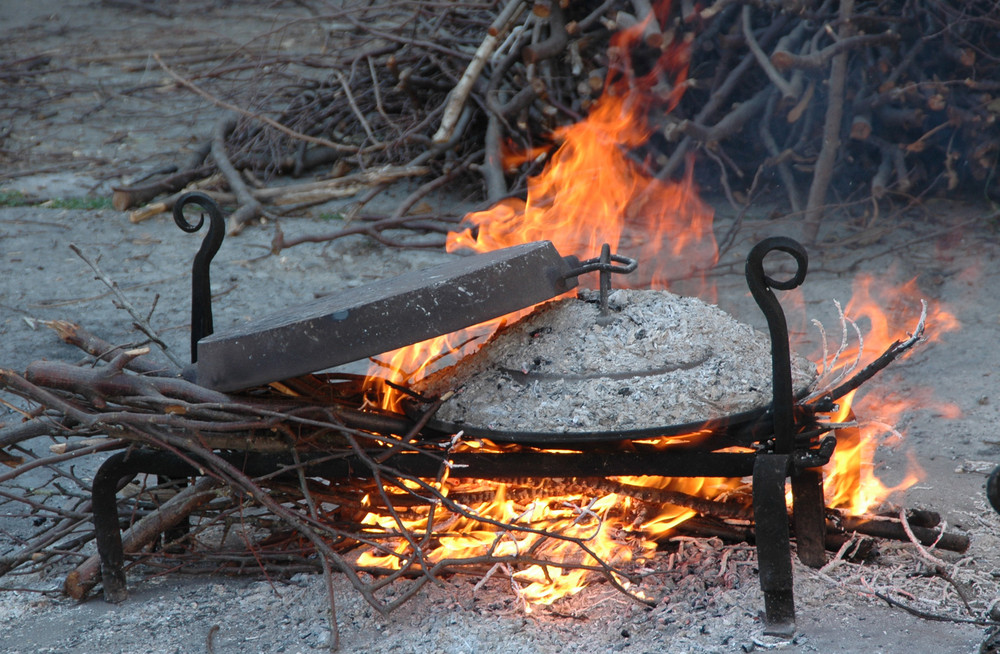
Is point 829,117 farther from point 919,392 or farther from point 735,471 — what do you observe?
point 735,471

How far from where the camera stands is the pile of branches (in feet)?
16.4

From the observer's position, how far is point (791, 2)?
4.82 m

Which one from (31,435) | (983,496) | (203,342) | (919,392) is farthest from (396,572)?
(919,392)

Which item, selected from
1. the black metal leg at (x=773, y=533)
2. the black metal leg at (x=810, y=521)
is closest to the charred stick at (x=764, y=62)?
the black metal leg at (x=810, y=521)

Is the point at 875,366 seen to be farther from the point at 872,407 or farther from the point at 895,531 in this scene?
the point at 872,407

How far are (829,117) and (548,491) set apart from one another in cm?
336

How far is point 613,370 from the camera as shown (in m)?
2.17

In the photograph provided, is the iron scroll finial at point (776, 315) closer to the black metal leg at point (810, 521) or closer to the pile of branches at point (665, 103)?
the black metal leg at point (810, 521)

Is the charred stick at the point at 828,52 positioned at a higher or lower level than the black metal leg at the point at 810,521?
higher

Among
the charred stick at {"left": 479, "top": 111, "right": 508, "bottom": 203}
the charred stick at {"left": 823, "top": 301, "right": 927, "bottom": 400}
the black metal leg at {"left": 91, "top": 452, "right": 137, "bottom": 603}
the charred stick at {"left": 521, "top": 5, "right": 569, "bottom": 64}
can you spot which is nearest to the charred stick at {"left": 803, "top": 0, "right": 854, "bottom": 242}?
the charred stick at {"left": 521, "top": 5, "right": 569, "bottom": 64}

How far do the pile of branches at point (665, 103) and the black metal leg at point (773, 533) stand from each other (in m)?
3.34

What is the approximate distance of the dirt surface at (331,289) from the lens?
6.91 ft

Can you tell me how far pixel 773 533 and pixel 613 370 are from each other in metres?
0.51

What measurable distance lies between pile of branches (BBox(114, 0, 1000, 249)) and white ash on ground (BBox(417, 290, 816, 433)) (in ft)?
9.88
